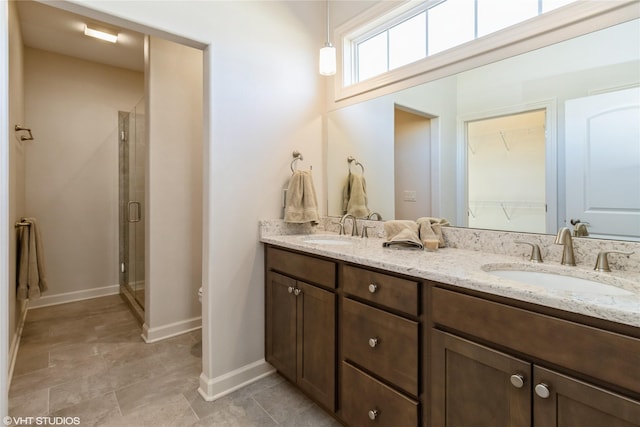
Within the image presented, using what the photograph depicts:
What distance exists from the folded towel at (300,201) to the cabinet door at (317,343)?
1.69 ft

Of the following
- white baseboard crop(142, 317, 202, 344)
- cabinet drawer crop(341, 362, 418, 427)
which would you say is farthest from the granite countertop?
white baseboard crop(142, 317, 202, 344)

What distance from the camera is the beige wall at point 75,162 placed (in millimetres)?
3250

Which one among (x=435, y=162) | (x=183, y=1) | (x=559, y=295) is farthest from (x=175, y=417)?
(x=183, y=1)

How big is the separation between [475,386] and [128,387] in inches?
77.7

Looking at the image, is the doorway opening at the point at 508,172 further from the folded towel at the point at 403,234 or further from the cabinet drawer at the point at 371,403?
the cabinet drawer at the point at 371,403

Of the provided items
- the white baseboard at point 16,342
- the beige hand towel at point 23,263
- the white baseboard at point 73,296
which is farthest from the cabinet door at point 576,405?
the white baseboard at point 73,296

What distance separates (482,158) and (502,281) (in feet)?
2.92

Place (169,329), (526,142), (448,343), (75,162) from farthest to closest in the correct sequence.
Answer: (75,162), (169,329), (526,142), (448,343)

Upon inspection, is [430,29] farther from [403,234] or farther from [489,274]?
[489,274]

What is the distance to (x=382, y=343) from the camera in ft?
4.22

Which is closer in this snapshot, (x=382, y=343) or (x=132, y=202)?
(x=382, y=343)

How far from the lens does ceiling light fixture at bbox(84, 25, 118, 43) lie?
2.73 m

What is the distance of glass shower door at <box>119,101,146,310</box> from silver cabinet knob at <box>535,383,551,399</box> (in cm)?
294
